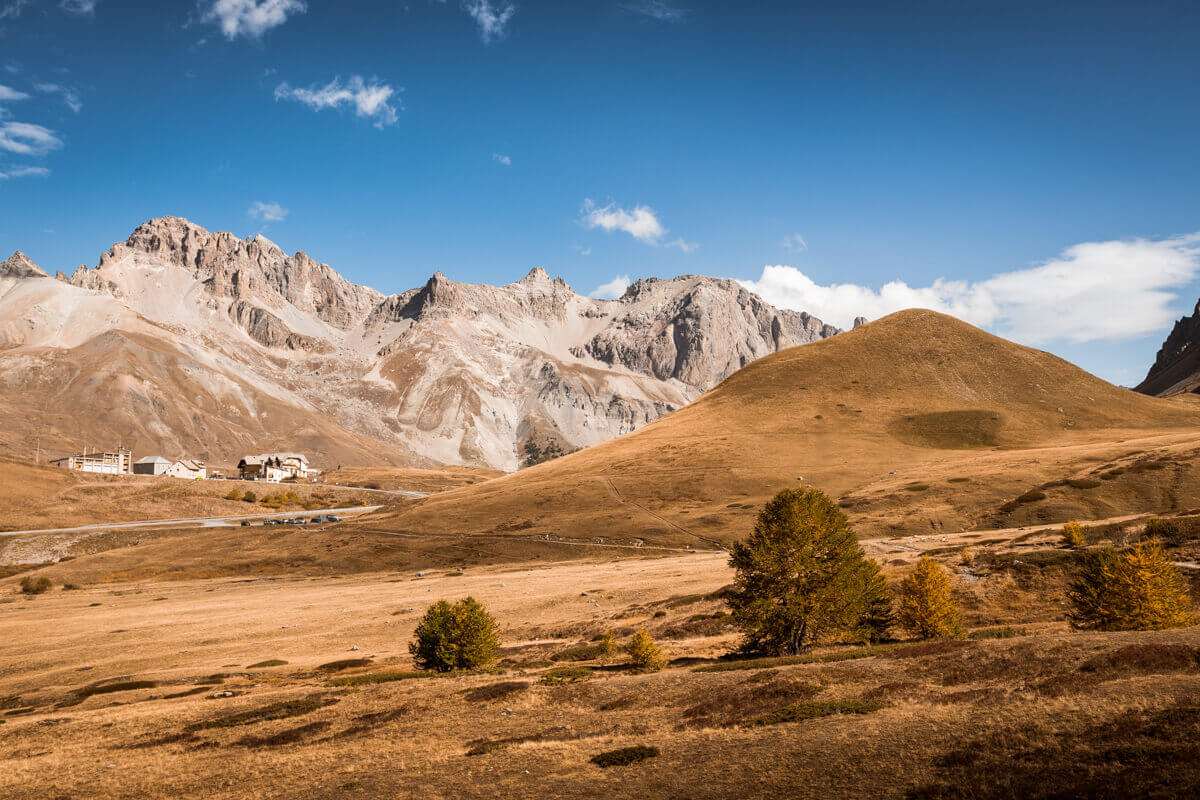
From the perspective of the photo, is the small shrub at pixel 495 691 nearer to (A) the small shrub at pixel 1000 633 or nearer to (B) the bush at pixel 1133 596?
(A) the small shrub at pixel 1000 633

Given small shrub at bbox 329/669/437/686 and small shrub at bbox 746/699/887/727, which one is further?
small shrub at bbox 329/669/437/686

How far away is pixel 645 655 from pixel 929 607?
56.6 ft

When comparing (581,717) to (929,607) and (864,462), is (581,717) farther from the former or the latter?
(864,462)

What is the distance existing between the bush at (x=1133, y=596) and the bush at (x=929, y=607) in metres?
6.62

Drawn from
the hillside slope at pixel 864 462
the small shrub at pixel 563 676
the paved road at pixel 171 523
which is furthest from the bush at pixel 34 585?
the small shrub at pixel 563 676

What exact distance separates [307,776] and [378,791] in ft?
14.9

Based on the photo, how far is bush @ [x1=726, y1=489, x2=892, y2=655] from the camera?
42.6 metres

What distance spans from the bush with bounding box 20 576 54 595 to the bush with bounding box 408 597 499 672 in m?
87.8

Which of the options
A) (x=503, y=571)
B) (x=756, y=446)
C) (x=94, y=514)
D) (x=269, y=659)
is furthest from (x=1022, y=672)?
(x=94, y=514)

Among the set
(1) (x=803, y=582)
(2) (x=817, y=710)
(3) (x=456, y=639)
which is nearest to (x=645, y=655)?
(1) (x=803, y=582)

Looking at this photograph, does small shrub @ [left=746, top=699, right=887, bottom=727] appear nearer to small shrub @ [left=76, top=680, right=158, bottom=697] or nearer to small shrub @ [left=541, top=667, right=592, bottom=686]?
small shrub @ [left=541, top=667, right=592, bottom=686]

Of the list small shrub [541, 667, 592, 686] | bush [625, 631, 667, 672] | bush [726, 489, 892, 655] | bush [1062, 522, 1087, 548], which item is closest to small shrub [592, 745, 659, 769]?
small shrub [541, 667, 592, 686]

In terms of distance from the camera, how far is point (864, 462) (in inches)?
5615

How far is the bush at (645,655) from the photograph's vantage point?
136 feet
